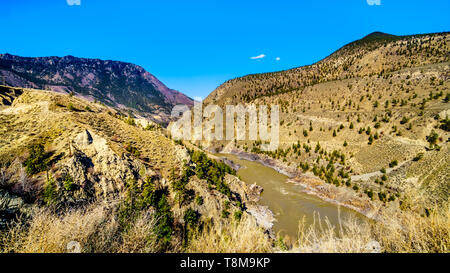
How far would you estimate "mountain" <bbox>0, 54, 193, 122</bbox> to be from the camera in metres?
83.1

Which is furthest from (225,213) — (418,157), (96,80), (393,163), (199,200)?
(96,80)

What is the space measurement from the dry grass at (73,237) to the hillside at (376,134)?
7.59 metres

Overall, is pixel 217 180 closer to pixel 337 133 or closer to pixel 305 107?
pixel 337 133

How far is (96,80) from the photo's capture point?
11069 cm

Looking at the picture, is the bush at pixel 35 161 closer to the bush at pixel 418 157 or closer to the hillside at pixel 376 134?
the hillside at pixel 376 134

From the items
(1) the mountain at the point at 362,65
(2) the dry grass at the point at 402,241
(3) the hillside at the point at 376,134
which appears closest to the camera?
(2) the dry grass at the point at 402,241

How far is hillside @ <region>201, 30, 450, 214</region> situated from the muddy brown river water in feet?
4.95

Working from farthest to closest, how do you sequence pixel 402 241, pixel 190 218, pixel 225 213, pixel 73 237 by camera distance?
pixel 225 213
pixel 190 218
pixel 402 241
pixel 73 237

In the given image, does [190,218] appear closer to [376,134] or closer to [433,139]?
[433,139]

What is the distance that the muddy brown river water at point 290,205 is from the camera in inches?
608

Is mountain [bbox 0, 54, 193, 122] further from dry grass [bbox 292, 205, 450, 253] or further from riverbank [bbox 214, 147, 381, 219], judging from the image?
dry grass [bbox 292, 205, 450, 253]

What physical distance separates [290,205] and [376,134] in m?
16.5

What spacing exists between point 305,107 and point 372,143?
1847 cm

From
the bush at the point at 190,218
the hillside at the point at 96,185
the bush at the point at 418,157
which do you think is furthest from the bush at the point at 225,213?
the bush at the point at 418,157
